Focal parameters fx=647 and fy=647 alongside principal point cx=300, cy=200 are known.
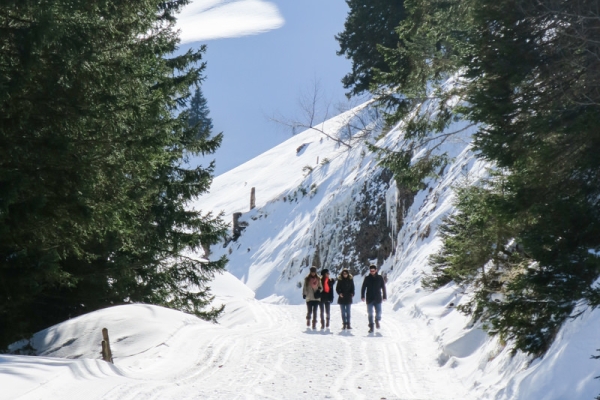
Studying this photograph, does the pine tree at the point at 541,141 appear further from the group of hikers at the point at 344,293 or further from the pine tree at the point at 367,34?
the pine tree at the point at 367,34

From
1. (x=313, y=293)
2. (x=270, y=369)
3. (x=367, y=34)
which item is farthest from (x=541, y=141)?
(x=367, y=34)

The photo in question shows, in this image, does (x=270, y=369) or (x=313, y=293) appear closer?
(x=270, y=369)

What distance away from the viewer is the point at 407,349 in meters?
13.3

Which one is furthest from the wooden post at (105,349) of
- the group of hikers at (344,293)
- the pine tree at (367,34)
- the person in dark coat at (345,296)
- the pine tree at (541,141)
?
the pine tree at (367,34)

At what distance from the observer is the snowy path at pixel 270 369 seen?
28.6 ft

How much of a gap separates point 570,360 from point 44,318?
11.2 meters

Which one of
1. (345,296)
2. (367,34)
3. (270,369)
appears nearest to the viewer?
(270,369)

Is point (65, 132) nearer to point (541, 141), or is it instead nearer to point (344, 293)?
point (541, 141)

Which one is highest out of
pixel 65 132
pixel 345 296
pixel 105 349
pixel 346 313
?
pixel 65 132

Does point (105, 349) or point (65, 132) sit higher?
point (65, 132)

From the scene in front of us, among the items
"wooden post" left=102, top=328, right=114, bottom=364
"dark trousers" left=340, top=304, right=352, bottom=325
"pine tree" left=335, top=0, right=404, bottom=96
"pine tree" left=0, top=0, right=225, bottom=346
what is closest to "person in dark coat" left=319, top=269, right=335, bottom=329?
"dark trousers" left=340, top=304, right=352, bottom=325

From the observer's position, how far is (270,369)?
35.1 ft

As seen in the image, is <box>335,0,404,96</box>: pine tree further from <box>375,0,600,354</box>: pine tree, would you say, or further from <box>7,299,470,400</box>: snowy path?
<box>375,0,600,354</box>: pine tree

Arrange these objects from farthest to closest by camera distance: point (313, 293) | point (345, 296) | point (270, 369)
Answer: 1. point (313, 293)
2. point (345, 296)
3. point (270, 369)
